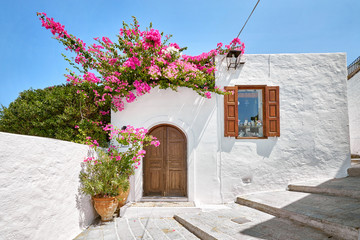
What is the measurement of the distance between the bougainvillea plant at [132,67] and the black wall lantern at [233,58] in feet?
0.54

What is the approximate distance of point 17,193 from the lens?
8.43 feet

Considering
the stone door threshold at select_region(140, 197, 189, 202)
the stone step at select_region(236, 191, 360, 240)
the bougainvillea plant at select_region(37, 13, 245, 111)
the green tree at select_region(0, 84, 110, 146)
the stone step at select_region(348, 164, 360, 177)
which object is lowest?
the stone door threshold at select_region(140, 197, 189, 202)

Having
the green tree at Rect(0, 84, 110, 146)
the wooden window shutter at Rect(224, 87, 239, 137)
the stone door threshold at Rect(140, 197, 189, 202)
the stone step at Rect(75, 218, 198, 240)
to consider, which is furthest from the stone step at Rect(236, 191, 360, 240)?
the green tree at Rect(0, 84, 110, 146)

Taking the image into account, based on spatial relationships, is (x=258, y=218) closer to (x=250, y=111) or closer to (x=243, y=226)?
(x=243, y=226)

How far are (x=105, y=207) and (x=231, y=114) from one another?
3.90m

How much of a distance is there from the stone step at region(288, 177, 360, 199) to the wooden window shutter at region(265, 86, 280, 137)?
147cm

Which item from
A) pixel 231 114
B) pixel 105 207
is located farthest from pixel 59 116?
pixel 231 114

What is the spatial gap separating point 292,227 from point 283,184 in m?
2.26

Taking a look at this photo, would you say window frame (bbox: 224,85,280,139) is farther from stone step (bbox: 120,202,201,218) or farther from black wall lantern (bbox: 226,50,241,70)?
stone step (bbox: 120,202,201,218)

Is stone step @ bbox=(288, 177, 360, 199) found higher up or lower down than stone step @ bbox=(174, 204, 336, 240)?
higher up

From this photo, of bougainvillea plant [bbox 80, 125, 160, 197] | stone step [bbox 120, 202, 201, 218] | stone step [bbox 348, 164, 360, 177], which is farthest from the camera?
stone step [bbox 348, 164, 360, 177]

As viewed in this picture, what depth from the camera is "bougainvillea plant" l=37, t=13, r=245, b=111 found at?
5172mm

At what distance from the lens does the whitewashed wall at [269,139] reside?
18.3 ft

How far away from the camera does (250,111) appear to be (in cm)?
607
